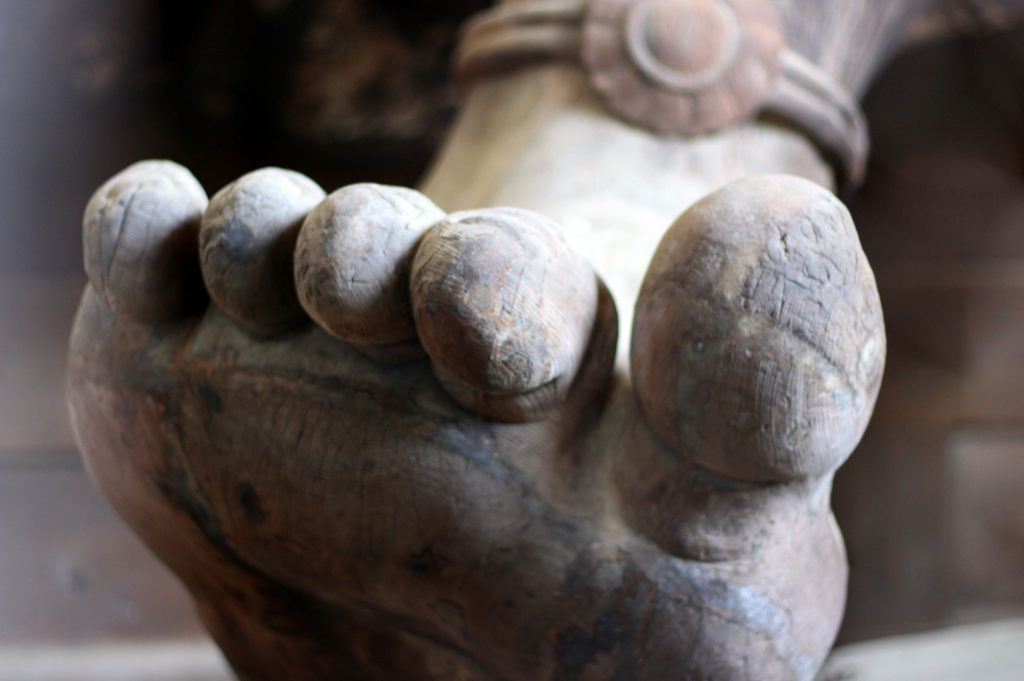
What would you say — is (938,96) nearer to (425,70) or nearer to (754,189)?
(425,70)

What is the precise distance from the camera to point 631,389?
406 millimetres

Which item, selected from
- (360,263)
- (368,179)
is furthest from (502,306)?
(368,179)

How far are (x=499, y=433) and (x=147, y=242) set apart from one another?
173mm

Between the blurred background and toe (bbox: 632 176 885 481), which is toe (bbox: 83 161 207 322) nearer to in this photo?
toe (bbox: 632 176 885 481)

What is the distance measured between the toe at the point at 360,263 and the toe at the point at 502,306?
12mm

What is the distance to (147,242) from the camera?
420 millimetres

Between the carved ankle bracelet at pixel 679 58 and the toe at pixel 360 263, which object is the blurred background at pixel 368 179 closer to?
the carved ankle bracelet at pixel 679 58

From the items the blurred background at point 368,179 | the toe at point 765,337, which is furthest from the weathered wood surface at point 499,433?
the blurred background at point 368,179

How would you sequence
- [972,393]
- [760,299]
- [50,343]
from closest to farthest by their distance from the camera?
[760,299] < [972,393] < [50,343]

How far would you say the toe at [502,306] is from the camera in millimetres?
344

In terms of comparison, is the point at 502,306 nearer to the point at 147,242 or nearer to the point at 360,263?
the point at 360,263

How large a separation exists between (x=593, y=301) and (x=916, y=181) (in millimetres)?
1056

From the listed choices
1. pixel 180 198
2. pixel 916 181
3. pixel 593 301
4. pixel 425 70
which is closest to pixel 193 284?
pixel 180 198

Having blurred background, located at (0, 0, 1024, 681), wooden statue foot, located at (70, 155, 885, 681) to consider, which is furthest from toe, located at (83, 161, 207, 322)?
blurred background, located at (0, 0, 1024, 681)
